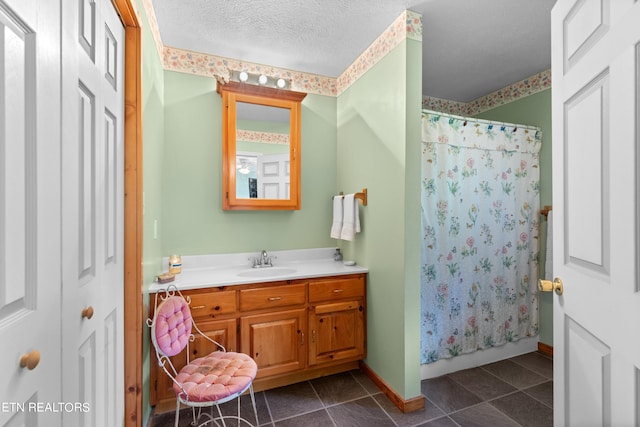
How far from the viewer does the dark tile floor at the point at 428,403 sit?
173cm

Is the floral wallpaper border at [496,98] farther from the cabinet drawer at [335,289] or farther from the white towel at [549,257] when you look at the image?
the cabinet drawer at [335,289]

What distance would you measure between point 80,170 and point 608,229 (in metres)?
1.56

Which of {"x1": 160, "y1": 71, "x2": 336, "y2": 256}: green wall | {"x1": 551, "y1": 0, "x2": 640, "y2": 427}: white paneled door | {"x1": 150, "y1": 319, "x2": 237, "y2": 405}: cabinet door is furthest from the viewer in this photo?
{"x1": 160, "y1": 71, "x2": 336, "y2": 256}: green wall

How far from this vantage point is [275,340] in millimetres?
1982

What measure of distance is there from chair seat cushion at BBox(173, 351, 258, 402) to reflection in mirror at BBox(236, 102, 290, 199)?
1.22 meters

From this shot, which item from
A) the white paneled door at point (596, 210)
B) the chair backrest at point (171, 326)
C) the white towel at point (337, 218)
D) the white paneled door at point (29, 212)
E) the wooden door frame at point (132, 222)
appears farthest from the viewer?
the white towel at point (337, 218)

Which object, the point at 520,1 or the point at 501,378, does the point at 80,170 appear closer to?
the point at 520,1

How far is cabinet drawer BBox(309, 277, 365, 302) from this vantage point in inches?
82.2

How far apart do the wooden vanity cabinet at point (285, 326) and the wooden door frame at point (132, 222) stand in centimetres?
41

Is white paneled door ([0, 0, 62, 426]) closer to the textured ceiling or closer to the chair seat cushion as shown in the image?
the chair seat cushion

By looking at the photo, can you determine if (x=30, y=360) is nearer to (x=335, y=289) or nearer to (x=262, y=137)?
(x=335, y=289)

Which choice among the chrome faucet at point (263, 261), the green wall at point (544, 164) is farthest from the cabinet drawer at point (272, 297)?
the green wall at point (544, 164)

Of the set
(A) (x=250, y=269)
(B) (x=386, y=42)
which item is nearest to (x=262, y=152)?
(A) (x=250, y=269)

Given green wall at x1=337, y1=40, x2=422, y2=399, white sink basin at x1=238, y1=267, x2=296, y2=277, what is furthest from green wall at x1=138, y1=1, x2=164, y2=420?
green wall at x1=337, y1=40, x2=422, y2=399
